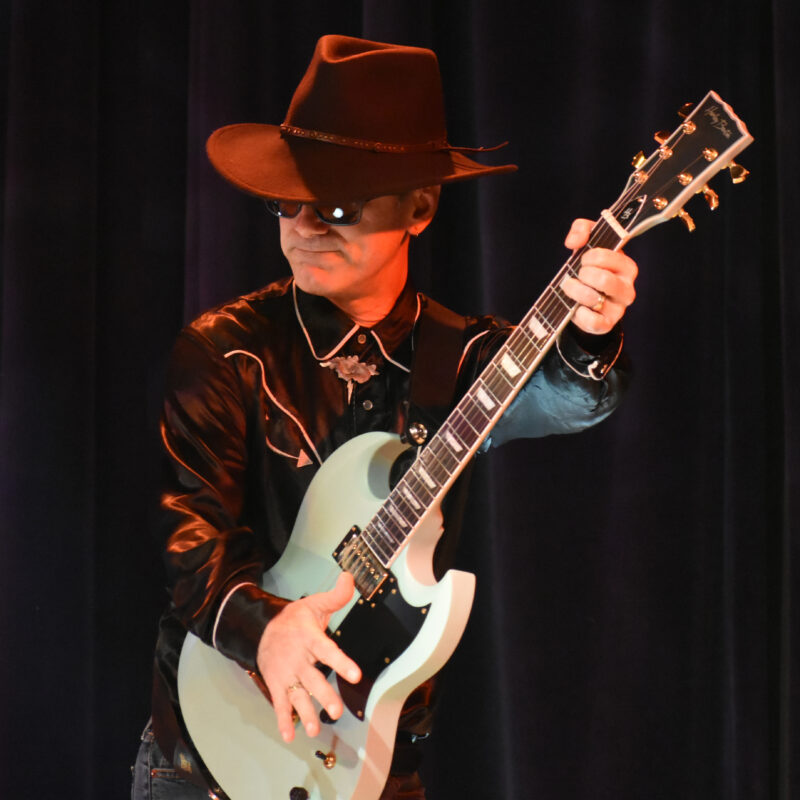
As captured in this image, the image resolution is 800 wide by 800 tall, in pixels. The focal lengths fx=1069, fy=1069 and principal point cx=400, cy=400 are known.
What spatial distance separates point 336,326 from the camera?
163 cm

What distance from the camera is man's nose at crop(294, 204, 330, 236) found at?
1528mm

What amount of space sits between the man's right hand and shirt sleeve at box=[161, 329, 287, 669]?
4cm

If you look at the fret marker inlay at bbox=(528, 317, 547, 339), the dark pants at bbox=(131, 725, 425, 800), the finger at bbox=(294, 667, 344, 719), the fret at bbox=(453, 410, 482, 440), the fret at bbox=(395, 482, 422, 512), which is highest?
the fret marker inlay at bbox=(528, 317, 547, 339)

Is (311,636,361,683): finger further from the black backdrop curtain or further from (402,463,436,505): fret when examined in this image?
the black backdrop curtain

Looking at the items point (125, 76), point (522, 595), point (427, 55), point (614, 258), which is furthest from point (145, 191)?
point (614, 258)

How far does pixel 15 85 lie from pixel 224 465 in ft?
3.96

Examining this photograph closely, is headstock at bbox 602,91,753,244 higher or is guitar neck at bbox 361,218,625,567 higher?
headstock at bbox 602,91,753,244

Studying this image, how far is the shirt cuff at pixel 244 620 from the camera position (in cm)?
137

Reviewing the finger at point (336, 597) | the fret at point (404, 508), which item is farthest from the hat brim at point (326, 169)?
the finger at point (336, 597)

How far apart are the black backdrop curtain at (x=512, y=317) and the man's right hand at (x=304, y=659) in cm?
88

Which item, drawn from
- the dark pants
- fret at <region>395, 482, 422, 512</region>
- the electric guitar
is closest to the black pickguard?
the electric guitar

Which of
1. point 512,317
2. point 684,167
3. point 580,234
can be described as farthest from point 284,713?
point 512,317

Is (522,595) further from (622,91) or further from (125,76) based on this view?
(125,76)

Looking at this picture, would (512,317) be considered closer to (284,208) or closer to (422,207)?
(422,207)
